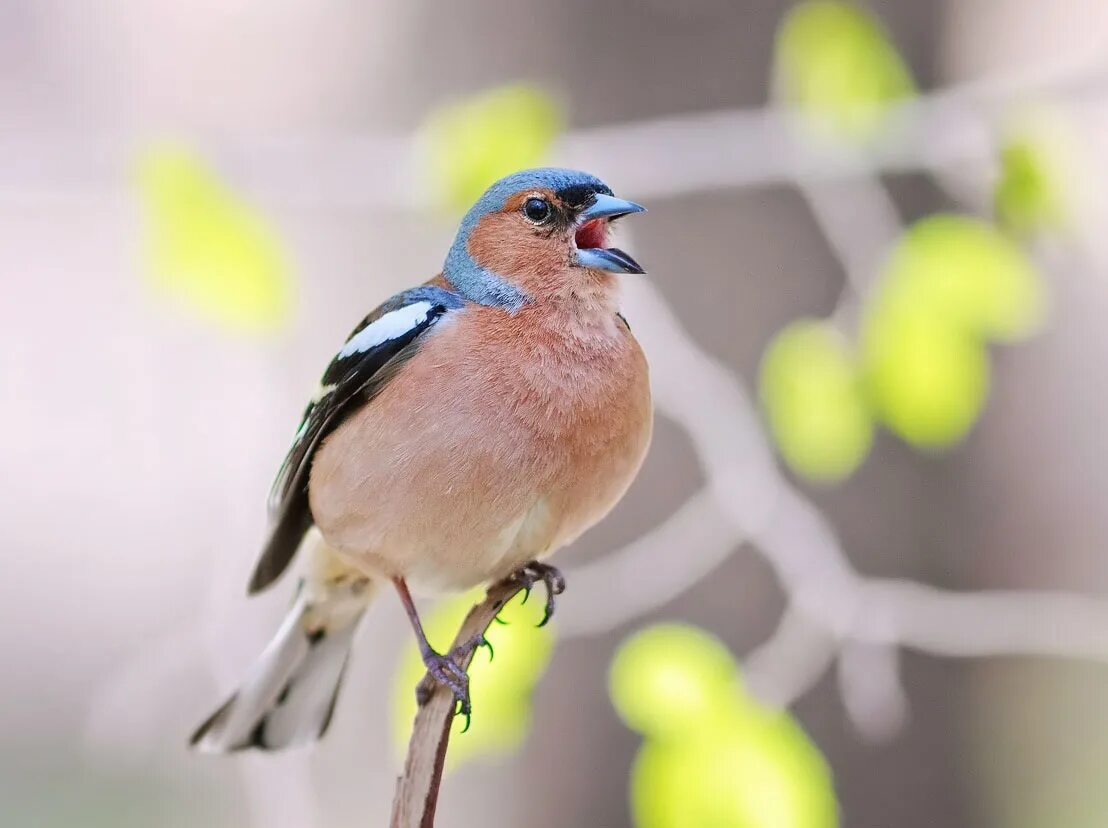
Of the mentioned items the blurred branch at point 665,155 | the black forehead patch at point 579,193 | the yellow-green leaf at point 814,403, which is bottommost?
the yellow-green leaf at point 814,403

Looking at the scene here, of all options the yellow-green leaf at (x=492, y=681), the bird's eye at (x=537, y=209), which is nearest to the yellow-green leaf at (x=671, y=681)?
the yellow-green leaf at (x=492, y=681)

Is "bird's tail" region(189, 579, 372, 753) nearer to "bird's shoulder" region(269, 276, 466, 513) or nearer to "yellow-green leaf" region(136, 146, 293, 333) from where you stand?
"bird's shoulder" region(269, 276, 466, 513)

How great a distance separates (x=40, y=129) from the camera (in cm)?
332

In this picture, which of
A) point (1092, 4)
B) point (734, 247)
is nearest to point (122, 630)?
point (734, 247)

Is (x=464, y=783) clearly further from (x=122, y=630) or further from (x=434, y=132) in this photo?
(x=434, y=132)

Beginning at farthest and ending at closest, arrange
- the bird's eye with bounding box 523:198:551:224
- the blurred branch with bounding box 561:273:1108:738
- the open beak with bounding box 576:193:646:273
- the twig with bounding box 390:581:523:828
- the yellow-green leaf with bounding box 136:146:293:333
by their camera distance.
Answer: the blurred branch with bounding box 561:273:1108:738 < the yellow-green leaf with bounding box 136:146:293:333 < the bird's eye with bounding box 523:198:551:224 < the open beak with bounding box 576:193:646:273 < the twig with bounding box 390:581:523:828

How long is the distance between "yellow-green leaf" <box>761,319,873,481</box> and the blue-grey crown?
18.4 inches

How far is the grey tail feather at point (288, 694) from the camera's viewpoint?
183cm

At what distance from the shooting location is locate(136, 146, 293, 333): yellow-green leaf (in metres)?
1.80

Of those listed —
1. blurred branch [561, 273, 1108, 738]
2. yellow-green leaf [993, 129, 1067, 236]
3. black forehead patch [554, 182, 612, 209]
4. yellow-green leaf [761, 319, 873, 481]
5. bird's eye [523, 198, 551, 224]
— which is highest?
black forehead patch [554, 182, 612, 209]

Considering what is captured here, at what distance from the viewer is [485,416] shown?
4.69 feet

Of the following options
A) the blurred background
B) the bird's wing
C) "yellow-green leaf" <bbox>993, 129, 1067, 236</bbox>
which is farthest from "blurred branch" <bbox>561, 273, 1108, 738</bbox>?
the bird's wing

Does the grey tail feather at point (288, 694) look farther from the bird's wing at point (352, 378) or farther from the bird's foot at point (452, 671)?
the bird's foot at point (452, 671)

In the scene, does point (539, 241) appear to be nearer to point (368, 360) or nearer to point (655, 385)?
point (368, 360)
